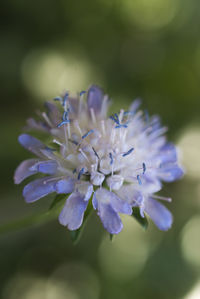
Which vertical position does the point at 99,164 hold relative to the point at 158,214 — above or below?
above

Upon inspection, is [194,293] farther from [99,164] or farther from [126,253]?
[99,164]

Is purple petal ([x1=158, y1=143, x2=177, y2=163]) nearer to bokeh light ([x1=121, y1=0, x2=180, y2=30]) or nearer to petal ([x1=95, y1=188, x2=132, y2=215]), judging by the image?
petal ([x1=95, y1=188, x2=132, y2=215])

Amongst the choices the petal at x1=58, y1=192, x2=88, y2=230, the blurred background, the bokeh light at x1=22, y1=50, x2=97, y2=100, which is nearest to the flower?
the petal at x1=58, y1=192, x2=88, y2=230

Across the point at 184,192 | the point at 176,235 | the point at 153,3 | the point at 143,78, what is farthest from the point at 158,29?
Result: the point at 176,235

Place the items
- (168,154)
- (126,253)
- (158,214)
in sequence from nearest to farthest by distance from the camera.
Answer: (158,214) → (168,154) → (126,253)

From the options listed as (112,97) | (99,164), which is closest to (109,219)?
(99,164)

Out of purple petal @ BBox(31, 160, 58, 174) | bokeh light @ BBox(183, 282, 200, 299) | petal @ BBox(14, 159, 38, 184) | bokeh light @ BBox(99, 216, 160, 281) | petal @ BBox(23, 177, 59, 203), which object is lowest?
bokeh light @ BBox(183, 282, 200, 299)

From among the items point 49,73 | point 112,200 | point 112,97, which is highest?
point 49,73

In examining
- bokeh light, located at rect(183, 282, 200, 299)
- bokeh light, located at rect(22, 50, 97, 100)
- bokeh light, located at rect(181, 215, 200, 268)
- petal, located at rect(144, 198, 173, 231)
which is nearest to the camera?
petal, located at rect(144, 198, 173, 231)
